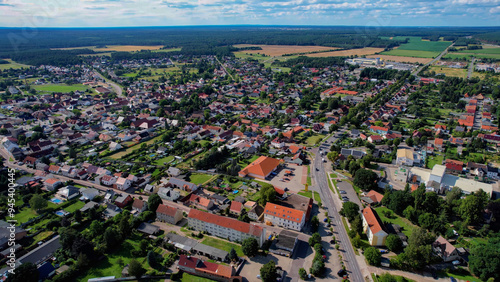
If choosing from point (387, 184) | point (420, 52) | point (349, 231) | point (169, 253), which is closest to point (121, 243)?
point (169, 253)

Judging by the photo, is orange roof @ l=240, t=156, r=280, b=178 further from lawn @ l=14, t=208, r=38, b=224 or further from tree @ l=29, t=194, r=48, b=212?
lawn @ l=14, t=208, r=38, b=224

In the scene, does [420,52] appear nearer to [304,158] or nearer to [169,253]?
[304,158]

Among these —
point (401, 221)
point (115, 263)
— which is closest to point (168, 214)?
point (115, 263)

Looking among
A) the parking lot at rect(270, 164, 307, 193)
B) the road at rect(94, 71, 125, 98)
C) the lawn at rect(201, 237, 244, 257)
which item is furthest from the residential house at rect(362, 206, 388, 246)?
the road at rect(94, 71, 125, 98)

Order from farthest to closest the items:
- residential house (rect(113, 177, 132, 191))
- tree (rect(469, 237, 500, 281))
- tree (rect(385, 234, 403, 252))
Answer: residential house (rect(113, 177, 132, 191)) < tree (rect(385, 234, 403, 252)) < tree (rect(469, 237, 500, 281))

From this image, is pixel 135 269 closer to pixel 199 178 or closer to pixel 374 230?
pixel 199 178
